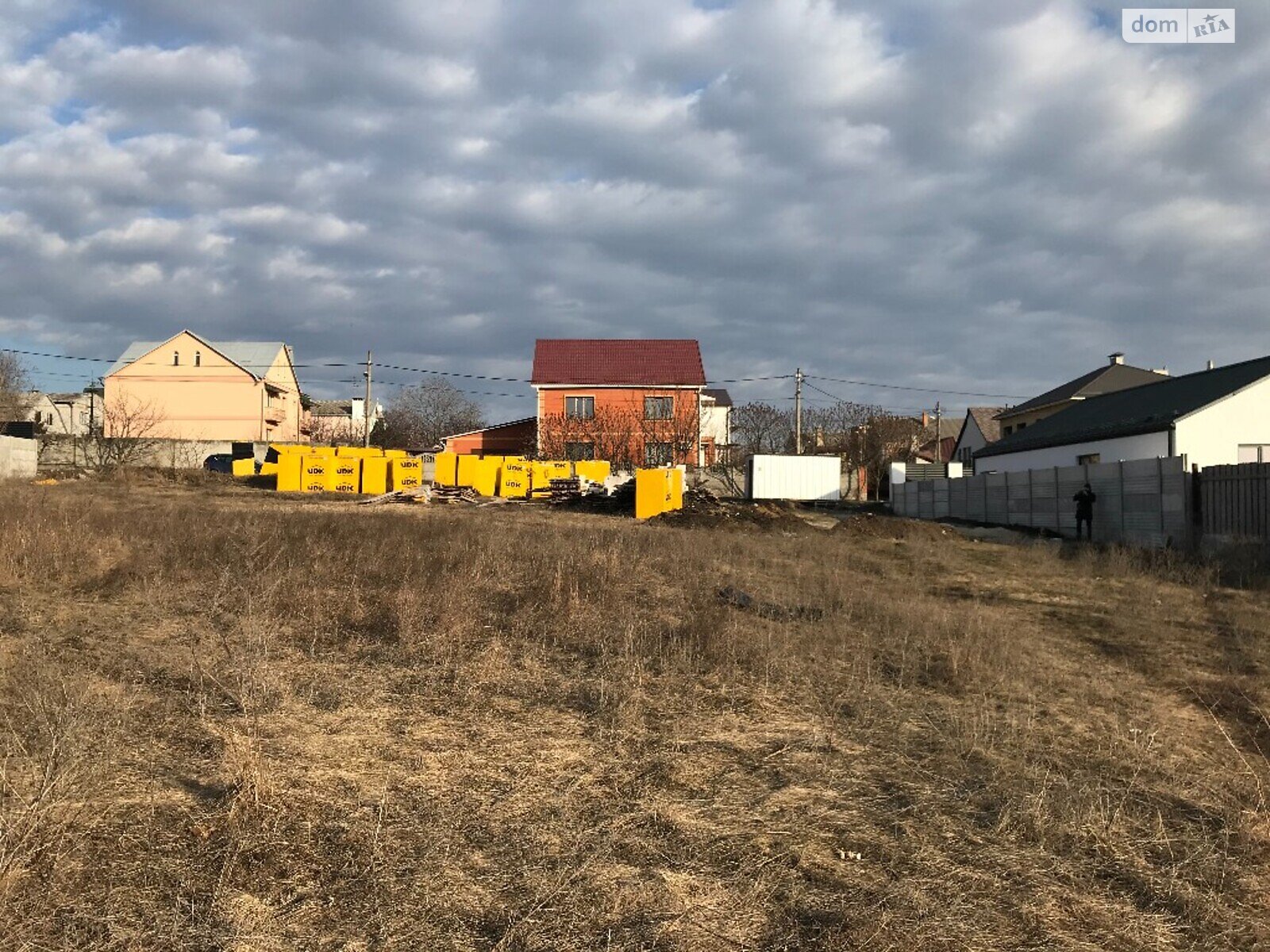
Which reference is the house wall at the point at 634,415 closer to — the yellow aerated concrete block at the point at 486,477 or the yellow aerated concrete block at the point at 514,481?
the yellow aerated concrete block at the point at 486,477

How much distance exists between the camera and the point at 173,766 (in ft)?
15.2

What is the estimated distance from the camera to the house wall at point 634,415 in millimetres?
48719

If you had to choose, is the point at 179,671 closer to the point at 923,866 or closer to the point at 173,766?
the point at 173,766

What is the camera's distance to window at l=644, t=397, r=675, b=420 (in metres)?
49.5

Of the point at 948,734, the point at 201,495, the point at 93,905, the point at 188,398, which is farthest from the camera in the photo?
the point at 188,398

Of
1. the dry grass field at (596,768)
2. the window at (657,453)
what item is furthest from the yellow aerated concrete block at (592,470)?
the dry grass field at (596,768)

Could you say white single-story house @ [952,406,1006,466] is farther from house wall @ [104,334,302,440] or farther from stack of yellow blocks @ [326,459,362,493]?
house wall @ [104,334,302,440]

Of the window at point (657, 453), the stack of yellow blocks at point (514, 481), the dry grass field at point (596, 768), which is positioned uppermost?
the window at point (657, 453)

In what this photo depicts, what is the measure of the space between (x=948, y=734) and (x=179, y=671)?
5175 millimetres

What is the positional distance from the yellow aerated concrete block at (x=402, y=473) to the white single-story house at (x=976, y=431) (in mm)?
37152

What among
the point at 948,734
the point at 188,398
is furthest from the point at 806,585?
the point at 188,398

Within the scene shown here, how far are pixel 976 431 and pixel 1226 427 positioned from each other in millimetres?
33324

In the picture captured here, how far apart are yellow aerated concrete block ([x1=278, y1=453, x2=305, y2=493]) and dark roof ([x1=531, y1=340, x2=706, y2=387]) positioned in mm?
19149

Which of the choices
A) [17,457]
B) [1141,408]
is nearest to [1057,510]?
[1141,408]
